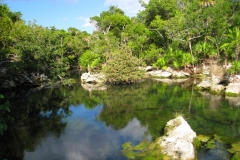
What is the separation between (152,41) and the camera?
204 ft

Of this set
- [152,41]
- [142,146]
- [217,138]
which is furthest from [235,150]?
[152,41]

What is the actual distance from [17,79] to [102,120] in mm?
26085

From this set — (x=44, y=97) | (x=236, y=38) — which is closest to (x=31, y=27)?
(x=44, y=97)

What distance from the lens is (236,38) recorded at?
3353 cm

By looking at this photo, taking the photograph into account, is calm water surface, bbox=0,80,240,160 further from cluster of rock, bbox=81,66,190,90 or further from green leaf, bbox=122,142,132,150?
cluster of rock, bbox=81,66,190,90

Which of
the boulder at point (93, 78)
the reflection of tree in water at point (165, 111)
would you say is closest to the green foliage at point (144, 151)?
the reflection of tree in water at point (165, 111)

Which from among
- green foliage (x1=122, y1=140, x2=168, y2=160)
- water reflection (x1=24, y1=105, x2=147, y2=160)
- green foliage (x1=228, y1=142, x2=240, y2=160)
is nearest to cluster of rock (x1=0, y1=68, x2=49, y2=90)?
water reflection (x1=24, y1=105, x2=147, y2=160)

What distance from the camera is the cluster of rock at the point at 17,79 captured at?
123 ft

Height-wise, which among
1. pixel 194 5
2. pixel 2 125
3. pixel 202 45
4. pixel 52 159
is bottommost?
pixel 52 159

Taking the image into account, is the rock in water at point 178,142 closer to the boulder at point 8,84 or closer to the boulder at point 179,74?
the boulder at point 8,84

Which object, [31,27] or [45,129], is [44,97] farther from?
[31,27]

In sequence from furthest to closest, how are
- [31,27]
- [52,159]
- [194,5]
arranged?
[194,5]
[31,27]
[52,159]

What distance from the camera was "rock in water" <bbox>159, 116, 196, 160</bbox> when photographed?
12.0m

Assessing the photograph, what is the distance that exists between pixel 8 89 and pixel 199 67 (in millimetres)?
37600
